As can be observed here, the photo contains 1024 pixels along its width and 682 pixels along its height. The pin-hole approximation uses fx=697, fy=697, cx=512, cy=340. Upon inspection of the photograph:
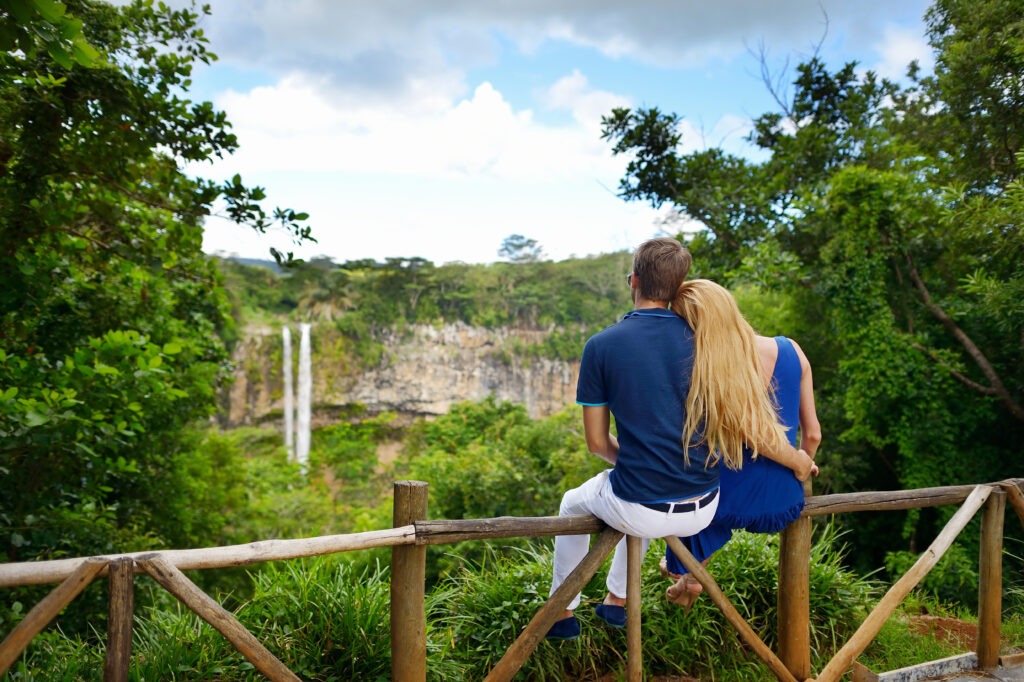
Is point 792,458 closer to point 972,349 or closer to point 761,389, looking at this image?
point 761,389

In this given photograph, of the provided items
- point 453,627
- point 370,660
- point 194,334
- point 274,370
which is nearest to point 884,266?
point 453,627

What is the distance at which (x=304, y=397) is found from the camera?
28.4 m

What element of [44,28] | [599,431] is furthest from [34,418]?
[599,431]

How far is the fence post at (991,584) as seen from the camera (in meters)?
3.03

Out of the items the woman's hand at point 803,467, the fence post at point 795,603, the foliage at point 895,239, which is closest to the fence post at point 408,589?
the woman's hand at point 803,467

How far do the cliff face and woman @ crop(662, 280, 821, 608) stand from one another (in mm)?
25539

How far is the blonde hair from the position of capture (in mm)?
2148

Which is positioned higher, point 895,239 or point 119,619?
point 895,239

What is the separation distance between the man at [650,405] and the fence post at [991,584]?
165 centimetres

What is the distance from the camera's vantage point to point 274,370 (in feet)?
94.4

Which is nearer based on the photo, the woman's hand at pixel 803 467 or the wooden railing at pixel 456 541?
the wooden railing at pixel 456 541

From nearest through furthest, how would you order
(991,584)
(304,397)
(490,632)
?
(991,584) → (490,632) → (304,397)

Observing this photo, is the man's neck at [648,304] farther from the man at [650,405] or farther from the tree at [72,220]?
the tree at [72,220]

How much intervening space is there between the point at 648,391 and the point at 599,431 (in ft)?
0.71
